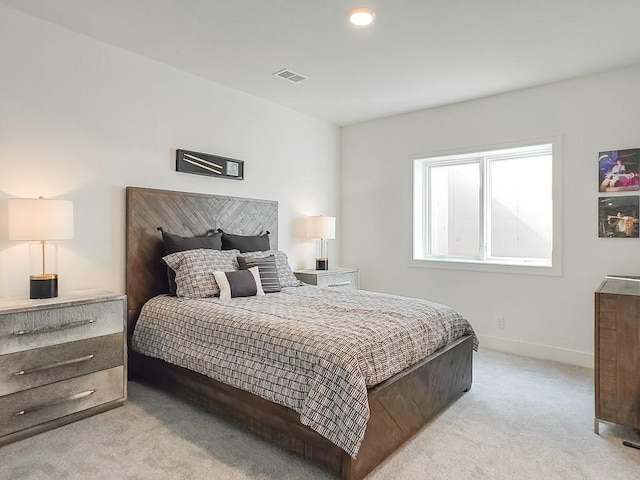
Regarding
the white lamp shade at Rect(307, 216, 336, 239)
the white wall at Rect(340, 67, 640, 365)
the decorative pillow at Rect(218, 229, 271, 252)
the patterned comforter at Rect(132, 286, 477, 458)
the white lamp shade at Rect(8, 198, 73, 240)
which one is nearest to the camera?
the patterned comforter at Rect(132, 286, 477, 458)

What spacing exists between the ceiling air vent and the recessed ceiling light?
962mm

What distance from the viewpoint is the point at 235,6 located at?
2488 millimetres

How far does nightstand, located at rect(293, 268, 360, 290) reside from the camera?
13.9 ft

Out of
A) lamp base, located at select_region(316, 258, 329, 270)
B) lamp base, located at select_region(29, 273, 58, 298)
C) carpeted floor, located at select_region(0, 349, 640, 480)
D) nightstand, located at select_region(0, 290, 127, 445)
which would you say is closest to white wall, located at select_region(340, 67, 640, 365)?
lamp base, located at select_region(316, 258, 329, 270)

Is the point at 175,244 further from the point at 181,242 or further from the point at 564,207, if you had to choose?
the point at 564,207

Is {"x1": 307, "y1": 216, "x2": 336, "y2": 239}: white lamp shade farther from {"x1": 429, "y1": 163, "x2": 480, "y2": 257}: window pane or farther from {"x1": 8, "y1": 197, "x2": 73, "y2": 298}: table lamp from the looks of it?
{"x1": 8, "y1": 197, "x2": 73, "y2": 298}: table lamp

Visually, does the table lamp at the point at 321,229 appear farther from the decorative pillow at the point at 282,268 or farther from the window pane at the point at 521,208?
the window pane at the point at 521,208

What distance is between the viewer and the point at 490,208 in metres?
4.29

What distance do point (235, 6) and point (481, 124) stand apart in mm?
2742

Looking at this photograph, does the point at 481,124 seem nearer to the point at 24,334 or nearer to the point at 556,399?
the point at 556,399

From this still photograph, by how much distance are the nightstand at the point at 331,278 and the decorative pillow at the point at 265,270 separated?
0.80m

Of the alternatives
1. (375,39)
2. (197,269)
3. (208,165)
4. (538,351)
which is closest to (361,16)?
(375,39)

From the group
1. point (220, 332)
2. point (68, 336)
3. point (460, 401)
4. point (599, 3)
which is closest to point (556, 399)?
point (460, 401)

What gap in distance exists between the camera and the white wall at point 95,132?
2623mm
